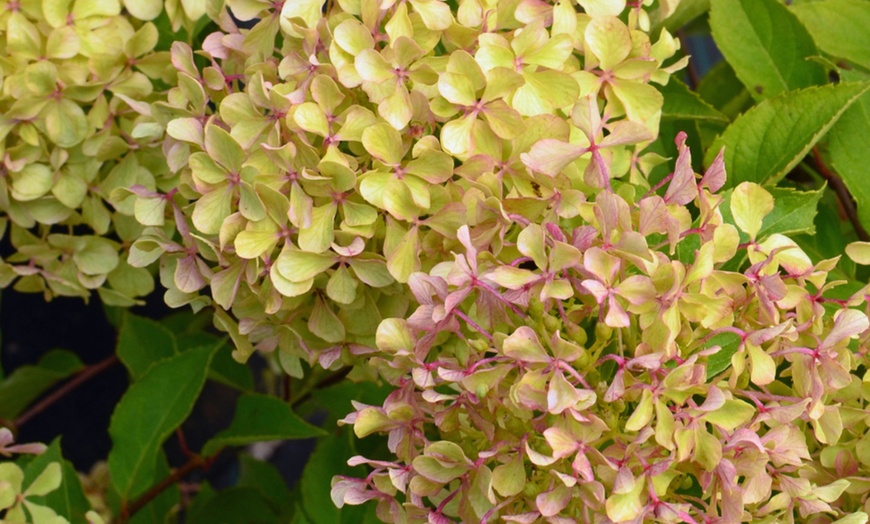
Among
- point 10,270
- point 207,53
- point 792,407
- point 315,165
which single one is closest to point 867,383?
point 792,407

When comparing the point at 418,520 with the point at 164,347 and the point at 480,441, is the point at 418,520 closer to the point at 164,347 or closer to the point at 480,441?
the point at 480,441

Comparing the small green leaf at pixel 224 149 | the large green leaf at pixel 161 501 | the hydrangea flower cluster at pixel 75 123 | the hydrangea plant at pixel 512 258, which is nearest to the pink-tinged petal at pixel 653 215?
the hydrangea plant at pixel 512 258

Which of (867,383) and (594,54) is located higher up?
(594,54)

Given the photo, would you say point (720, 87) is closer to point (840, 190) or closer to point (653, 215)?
point (840, 190)

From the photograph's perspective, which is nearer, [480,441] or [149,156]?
[480,441]

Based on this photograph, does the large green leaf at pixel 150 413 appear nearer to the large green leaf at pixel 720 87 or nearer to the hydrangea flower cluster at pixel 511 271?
the hydrangea flower cluster at pixel 511 271

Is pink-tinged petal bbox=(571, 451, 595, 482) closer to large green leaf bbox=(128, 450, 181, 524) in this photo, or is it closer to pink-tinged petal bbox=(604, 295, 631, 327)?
pink-tinged petal bbox=(604, 295, 631, 327)

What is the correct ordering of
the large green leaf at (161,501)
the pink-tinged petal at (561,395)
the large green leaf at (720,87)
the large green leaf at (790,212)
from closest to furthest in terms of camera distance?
the pink-tinged petal at (561,395)
the large green leaf at (790,212)
the large green leaf at (720,87)
the large green leaf at (161,501)

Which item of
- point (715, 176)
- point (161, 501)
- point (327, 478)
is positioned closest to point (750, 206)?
point (715, 176)
